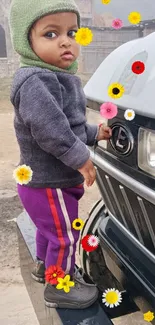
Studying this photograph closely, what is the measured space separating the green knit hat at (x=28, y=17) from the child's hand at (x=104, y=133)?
27cm

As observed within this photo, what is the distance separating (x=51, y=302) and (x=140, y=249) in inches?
17.1

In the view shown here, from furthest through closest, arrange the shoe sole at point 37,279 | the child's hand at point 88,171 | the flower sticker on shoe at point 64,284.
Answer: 1. the shoe sole at point 37,279
2. the flower sticker on shoe at point 64,284
3. the child's hand at point 88,171

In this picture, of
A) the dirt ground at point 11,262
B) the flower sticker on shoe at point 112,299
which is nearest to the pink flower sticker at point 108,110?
the flower sticker on shoe at point 112,299

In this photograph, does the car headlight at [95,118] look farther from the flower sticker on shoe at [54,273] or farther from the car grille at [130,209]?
the flower sticker on shoe at [54,273]

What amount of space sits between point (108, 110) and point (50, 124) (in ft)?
0.83

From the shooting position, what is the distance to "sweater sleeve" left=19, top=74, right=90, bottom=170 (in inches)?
55.6

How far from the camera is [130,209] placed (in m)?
1.65

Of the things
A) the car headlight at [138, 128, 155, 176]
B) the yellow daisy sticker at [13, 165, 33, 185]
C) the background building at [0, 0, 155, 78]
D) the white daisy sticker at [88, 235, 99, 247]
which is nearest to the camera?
the car headlight at [138, 128, 155, 176]

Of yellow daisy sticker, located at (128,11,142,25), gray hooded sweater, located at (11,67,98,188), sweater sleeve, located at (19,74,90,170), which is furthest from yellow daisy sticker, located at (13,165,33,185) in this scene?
yellow daisy sticker, located at (128,11,142,25)

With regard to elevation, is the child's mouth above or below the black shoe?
above

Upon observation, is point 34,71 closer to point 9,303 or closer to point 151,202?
point 151,202

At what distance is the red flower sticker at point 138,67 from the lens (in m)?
1.45

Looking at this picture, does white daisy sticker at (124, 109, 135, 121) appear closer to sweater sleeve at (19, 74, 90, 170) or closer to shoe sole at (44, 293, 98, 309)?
sweater sleeve at (19, 74, 90, 170)

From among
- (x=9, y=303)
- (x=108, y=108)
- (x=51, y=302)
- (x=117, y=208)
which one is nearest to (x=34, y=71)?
(x=108, y=108)
